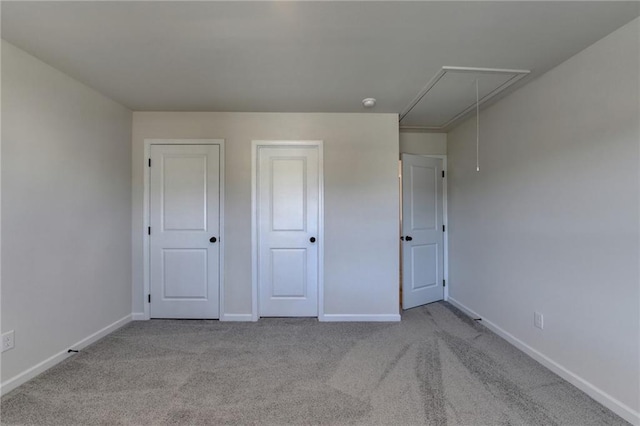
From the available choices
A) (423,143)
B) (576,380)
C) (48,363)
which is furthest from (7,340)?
(423,143)

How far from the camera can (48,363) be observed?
2.11 meters

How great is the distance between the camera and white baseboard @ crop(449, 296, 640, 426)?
5.32 feet

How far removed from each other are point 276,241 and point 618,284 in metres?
2.71

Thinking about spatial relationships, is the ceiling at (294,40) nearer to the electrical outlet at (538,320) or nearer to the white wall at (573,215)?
the white wall at (573,215)

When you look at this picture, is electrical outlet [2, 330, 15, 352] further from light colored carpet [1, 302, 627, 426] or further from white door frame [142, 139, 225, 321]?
white door frame [142, 139, 225, 321]

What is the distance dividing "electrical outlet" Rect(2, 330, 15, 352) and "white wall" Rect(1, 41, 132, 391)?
0.03 meters

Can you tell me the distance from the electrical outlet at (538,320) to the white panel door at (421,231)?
53.7 inches

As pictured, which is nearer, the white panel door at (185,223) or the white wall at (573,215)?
the white wall at (573,215)

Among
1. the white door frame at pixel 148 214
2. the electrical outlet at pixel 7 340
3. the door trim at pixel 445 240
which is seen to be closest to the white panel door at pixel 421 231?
the door trim at pixel 445 240

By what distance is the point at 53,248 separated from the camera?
2.17 meters

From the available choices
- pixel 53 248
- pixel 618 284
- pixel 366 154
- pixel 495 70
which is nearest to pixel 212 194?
pixel 53 248

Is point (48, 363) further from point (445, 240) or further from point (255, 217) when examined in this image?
point (445, 240)

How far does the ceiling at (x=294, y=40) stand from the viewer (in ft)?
4.97

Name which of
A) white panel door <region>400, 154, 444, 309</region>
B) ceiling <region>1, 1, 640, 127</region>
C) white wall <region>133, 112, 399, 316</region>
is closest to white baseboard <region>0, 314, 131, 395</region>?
white wall <region>133, 112, 399, 316</region>
